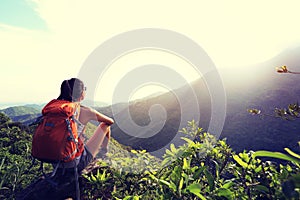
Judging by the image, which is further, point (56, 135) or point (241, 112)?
point (241, 112)

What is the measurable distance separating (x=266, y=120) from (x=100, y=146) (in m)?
16.1

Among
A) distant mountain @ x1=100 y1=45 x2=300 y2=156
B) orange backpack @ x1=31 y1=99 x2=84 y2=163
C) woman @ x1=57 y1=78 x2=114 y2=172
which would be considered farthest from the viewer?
distant mountain @ x1=100 y1=45 x2=300 y2=156

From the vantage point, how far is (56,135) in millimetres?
3756

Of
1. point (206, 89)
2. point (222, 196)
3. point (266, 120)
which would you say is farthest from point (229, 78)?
point (222, 196)

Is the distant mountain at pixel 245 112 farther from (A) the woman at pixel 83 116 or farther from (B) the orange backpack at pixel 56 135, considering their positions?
(B) the orange backpack at pixel 56 135

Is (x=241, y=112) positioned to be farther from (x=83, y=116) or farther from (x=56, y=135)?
(x=56, y=135)

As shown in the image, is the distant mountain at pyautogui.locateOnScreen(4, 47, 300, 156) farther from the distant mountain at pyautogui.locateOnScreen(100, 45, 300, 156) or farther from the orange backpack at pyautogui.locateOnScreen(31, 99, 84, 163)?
the orange backpack at pyautogui.locateOnScreen(31, 99, 84, 163)

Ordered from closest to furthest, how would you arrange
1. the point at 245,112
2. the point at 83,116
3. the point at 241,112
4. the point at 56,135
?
1. the point at 56,135
2. the point at 83,116
3. the point at 245,112
4. the point at 241,112

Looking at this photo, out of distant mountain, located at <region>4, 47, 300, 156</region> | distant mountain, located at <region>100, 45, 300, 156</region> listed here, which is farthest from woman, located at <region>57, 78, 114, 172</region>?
distant mountain, located at <region>100, 45, 300, 156</region>

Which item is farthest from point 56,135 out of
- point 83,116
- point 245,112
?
point 245,112

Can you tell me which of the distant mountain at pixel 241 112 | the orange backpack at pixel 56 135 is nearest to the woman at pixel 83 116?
the orange backpack at pixel 56 135

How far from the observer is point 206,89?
91.7ft

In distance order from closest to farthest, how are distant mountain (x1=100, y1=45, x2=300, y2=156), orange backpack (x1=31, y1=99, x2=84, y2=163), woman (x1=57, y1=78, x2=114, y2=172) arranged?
orange backpack (x1=31, y1=99, x2=84, y2=163), woman (x1=57, y1=78, x2=114, y2=172), distant mountain (x1=100, y1=45, x2=300, y2=156)

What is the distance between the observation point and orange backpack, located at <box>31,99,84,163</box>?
3.78 metres
